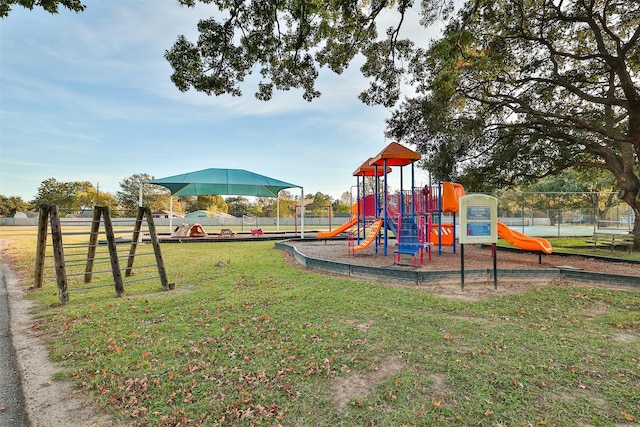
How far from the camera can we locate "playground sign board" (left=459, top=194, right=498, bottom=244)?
6406 millimetres

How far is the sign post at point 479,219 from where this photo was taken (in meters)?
6.40

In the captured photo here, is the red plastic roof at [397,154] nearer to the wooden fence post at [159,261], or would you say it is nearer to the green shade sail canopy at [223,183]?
the wooden fence post at [159,261]

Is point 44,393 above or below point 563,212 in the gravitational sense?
below

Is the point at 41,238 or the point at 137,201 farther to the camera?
the point at 137,201

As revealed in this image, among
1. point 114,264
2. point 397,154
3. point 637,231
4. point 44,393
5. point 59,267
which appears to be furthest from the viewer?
point 637,231

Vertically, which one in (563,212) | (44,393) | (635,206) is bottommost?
(44,393)

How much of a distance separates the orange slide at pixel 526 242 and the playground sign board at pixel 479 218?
364 centimetres

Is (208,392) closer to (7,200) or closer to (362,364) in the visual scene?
(362,364)

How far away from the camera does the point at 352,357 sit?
3211 millimetres

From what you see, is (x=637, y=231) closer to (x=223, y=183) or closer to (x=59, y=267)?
(x=59, y=267)

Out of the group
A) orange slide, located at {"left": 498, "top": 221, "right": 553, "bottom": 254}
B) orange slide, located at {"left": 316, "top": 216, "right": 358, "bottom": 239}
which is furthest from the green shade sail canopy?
orange slide, located at {"left": 498, "top": 221, "right": 553, "bottom": 254}

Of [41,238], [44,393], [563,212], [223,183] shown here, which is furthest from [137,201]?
[44,393]

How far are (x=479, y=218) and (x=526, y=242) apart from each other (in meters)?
4.07

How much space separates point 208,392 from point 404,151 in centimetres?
875
